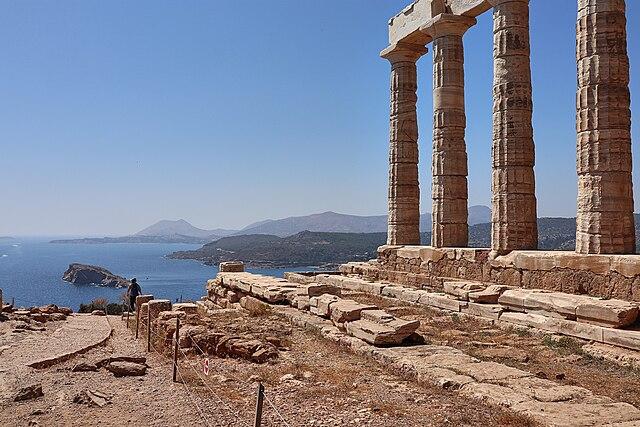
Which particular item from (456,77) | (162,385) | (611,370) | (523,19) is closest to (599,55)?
(523,19)

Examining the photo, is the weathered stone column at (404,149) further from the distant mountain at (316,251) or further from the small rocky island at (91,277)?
the small rocky island at (91,277)

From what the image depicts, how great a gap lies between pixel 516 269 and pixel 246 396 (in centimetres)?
928

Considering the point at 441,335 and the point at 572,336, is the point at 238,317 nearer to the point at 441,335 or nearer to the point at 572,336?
the point at 441,335

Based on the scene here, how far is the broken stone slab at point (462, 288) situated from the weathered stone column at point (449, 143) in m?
3.07

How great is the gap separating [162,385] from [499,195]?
10.6 m

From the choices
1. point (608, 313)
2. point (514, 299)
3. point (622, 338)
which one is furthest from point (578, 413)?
point (514, 299)

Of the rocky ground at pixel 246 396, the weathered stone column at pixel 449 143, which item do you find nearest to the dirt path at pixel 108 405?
the rocky ground at pixel 246 396

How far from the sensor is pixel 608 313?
10.2 m

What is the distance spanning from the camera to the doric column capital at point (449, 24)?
1791cm

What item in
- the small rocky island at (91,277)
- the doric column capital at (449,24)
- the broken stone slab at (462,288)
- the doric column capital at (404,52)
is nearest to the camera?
the broken stone slab at (462,288)

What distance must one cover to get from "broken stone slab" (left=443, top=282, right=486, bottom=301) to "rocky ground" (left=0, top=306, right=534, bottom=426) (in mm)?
5307

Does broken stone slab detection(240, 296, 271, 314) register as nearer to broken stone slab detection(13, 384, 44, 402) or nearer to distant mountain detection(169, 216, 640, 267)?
broken stone slab detection(13, 384, 44, 402)

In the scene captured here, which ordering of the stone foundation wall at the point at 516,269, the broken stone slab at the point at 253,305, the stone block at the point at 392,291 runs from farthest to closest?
the stone block at the point at 392,291 < the broken stone slab at the point at 253,305 < the stone foundation wall at the point at 516,269

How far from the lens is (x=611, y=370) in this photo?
8.57m
